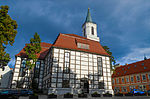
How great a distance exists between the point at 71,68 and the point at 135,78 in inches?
948

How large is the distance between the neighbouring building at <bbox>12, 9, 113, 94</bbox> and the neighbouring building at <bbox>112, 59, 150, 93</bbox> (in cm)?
1435

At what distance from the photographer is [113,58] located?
3372cm

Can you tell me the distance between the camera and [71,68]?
22.3 m

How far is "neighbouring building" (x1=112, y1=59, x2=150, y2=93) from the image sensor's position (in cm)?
3228

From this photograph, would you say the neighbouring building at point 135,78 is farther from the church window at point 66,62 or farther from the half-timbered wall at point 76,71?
the church window at point 66,62

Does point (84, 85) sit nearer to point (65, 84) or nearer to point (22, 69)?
point (65, 84)

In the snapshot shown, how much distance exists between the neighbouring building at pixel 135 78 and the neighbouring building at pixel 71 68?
14355mm

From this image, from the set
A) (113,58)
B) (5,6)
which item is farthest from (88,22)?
(5,6)

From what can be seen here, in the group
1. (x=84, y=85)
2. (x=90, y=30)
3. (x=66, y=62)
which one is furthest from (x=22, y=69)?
(x=90, y=30)

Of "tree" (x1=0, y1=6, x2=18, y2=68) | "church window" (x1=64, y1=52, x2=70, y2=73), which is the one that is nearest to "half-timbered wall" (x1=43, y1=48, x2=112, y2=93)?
"church window" (x1=64, y1=52, x2=70, y2=73)

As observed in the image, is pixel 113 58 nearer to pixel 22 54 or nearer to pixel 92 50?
pixel 92 50

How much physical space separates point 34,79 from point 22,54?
6.40m

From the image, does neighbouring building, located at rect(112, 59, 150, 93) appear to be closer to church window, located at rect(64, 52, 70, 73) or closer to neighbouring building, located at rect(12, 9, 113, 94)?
neighbouring building, located at rect(12, 9, 113, 94)

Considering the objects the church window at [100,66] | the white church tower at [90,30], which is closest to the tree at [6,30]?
the church window at [100,66]
